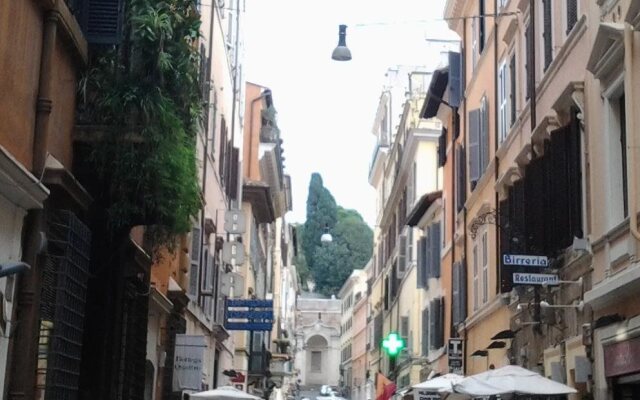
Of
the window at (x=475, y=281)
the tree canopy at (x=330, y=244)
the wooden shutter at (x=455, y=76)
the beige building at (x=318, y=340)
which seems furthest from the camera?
the tree canopy at (x=330, y=244)

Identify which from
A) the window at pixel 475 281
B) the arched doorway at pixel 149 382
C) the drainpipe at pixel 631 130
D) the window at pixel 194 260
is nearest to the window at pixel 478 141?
the window at pixel 475 281

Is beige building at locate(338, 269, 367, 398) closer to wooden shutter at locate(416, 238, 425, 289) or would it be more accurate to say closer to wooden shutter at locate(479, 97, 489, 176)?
wooden shutter at locate(416, 238, 425, 289)

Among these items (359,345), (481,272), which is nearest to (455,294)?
(481,272)

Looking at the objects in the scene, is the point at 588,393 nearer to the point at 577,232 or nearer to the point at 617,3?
the point at 577,232

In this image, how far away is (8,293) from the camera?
1014 cm

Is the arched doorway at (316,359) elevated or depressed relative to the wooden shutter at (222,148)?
elevated

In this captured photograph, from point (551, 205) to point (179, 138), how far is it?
243 inches

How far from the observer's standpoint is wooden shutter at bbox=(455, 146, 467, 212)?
28250 mm

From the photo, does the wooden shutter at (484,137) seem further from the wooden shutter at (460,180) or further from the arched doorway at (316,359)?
the arched doorway at (316,359)

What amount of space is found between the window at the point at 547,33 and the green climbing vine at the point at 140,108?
23.4 feet

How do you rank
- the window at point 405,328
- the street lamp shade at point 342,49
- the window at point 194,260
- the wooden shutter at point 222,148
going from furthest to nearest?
1. the window at point 405,328
2. the wooden shutter at point 222,148
3. the window at point 194,260
4. the street lamp shade at point 342,49

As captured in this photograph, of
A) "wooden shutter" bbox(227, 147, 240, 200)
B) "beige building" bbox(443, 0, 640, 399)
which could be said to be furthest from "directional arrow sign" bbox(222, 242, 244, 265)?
"beige building" bbox(443, 0, 640, 399)

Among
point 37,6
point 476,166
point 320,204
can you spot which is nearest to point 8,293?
point 37,6

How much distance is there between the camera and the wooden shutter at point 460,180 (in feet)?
92.7
